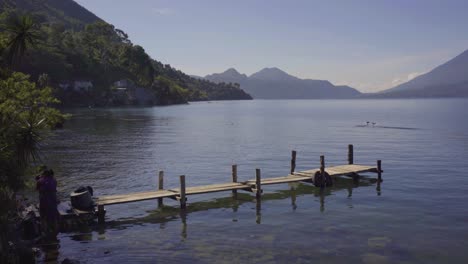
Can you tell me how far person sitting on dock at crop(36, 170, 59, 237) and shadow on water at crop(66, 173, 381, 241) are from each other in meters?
1.16

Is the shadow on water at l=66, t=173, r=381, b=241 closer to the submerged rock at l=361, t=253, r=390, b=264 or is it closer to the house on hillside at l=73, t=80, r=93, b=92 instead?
the submerged rock at l=361, t=253, r=390, b=264

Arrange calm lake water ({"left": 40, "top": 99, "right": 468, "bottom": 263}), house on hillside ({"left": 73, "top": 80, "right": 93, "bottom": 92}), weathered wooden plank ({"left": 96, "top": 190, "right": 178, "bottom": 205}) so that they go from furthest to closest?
house on hillside ({"left": 73, "top": 80, "right": 93, "bottom": 92})
weathered wooden plank ({"left": 96, "top": 190, "right": 178, "bottom": 205})
calm lake water ({"left": 40, "top": 99, "right": 468, "bottom": 263})

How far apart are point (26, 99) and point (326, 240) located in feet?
47.0

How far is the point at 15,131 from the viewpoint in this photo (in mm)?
14500

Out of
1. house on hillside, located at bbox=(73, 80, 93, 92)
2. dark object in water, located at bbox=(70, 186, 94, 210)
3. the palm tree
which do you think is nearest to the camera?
the palm tree

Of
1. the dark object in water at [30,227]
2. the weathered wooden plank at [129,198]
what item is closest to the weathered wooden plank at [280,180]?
the weathered wooden plank at [129,198]

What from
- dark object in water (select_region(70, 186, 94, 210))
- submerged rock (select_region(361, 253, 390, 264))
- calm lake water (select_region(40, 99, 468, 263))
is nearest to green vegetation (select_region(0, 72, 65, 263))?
calm lake water (select_region(40, 99, 468, 263))

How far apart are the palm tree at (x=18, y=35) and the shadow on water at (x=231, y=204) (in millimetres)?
9107

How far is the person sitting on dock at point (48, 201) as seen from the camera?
1958cm

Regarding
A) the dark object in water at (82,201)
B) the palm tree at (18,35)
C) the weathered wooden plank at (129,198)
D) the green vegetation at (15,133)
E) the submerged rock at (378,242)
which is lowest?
the submerged rock at (378,242)

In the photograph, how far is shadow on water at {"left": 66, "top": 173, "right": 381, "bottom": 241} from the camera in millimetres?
22672

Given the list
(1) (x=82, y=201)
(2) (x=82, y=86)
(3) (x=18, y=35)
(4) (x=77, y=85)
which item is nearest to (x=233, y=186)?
(1) (x=82, y=201)

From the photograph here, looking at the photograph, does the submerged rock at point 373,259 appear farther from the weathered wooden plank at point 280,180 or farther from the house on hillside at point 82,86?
the house on hillside at point 82,86

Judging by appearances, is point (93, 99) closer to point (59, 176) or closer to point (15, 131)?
point (59, 176)
